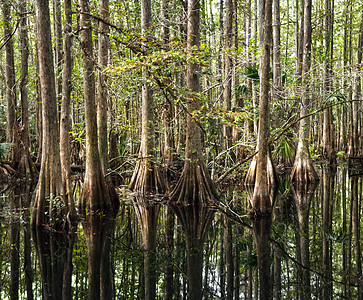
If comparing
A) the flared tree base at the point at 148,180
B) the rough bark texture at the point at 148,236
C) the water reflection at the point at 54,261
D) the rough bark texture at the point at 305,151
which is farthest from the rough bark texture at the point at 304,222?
the flared tree base at the point at 148,180

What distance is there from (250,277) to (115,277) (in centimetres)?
170

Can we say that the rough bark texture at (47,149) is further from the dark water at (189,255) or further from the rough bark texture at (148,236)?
the rough bark texture at (148,236)

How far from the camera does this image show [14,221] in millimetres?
8828

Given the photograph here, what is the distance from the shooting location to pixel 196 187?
1027 centimetres

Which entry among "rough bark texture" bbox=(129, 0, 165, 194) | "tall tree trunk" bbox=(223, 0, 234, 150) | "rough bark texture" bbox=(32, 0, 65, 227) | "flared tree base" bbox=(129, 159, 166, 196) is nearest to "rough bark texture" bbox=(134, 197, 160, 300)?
"flared tree base" bbox=(129, 159, 166, 196)

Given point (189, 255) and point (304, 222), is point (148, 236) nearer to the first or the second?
point (189, 255)

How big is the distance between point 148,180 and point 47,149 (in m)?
4.01

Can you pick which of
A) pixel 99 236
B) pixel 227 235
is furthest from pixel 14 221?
pixel 227 235

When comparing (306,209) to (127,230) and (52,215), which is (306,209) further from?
(52,215)

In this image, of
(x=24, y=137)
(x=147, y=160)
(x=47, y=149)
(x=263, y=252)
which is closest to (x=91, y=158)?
(x=47, y=149)

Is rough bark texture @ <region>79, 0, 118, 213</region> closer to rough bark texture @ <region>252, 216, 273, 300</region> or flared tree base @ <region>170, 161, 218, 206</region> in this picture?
flared tree base @ <region>170, 161, 218, 206</region>

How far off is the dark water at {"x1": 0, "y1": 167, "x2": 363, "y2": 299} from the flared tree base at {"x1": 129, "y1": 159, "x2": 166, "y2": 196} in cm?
140

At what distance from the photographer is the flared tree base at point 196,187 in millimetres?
10188

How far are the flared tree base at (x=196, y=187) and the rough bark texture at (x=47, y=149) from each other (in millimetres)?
→ 3274
